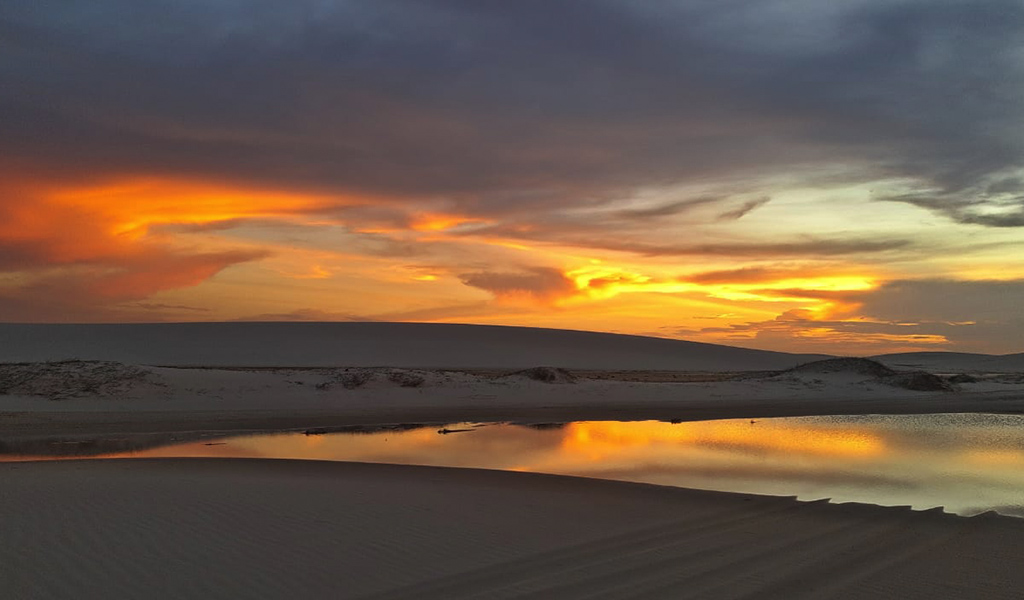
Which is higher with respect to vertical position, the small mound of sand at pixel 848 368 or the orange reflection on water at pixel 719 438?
the small mound of sand at pixel 848 368

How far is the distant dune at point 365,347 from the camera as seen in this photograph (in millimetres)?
58219

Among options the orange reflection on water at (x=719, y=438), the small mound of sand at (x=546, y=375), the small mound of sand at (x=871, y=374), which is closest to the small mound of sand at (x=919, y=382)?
the small mound of sand at (x=871, y=374)

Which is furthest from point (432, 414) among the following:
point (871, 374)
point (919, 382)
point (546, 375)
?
point (919, 382)

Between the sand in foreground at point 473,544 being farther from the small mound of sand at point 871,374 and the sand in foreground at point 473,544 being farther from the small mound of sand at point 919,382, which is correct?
the small mound of sand at point 919,382

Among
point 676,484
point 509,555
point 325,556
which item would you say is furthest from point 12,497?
point 676,484

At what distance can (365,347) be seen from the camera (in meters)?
67.8

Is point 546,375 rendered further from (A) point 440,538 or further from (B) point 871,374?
(A) point 440,538

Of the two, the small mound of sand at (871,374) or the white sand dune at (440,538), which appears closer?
the white sand dune at (440,538)

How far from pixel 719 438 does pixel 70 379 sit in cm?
2307

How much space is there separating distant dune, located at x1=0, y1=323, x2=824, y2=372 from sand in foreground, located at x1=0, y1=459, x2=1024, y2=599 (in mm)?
44096

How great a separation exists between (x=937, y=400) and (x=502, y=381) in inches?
752

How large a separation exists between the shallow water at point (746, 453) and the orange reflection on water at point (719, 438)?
26 mm

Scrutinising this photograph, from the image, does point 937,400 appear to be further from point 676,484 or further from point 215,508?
point 215,508

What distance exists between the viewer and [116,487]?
10641 millimetres
